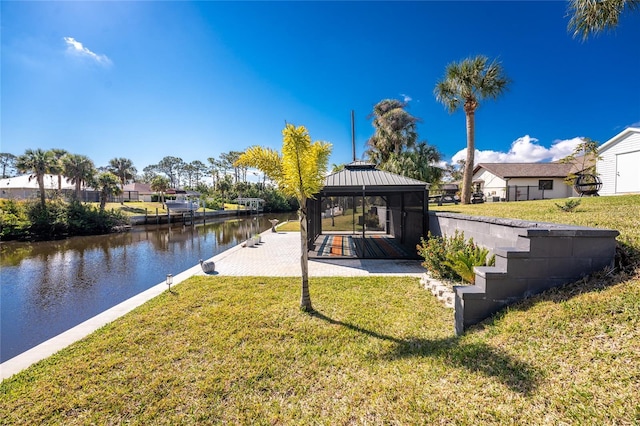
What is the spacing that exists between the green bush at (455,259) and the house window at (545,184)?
2384cm

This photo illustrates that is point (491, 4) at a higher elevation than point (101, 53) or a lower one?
higher

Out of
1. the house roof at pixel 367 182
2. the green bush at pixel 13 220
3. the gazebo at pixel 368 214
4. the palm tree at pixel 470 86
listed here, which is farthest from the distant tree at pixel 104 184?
the palm tree at pixel 470 86

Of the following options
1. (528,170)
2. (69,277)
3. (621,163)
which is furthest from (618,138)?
(69,277)

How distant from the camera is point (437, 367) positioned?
112 inches

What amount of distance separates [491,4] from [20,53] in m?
17.0

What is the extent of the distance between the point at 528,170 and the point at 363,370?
93.8 ft

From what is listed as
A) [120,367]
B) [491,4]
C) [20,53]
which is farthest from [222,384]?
[491,4]

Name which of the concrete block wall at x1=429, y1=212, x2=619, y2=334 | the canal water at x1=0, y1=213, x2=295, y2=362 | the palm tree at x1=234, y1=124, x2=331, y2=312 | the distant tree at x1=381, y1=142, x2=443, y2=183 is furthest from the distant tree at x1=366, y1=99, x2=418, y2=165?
the concrete block wall at x1=429, y1=212, x2=619, y2=334

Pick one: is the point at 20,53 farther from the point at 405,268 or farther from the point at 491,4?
the point at 491,4

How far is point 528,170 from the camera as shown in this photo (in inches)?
931

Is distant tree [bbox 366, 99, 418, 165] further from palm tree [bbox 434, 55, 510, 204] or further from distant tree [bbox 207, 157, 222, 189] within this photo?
distant tree [bbox 207, 157, 222, 189]

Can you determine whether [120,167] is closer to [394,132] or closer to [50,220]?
[50,220]

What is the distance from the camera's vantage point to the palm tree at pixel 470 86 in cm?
1352

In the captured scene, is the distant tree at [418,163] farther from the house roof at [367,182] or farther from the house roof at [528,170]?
the house roof at [528,170]
